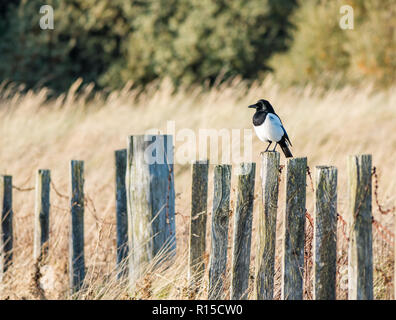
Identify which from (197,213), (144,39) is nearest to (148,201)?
(197,213)

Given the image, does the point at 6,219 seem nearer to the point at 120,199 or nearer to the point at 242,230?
the point at 120,199

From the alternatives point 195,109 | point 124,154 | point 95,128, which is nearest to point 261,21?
point 195,109

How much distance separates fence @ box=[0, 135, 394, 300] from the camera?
7.04ft

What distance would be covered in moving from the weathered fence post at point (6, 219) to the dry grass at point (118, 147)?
0.10m

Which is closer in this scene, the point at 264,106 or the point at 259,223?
the point at 259,223

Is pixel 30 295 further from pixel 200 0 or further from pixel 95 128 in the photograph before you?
pixel 200 0

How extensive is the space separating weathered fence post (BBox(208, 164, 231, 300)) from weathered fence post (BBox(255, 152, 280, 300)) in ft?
0.58

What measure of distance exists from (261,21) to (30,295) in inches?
579

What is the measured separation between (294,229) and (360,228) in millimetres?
296

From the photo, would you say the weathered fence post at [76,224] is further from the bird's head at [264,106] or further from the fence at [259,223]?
the bird's head at [264,106]

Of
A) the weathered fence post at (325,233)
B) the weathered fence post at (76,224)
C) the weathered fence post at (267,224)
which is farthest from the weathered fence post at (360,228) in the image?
the weathered fence post at (76,224)

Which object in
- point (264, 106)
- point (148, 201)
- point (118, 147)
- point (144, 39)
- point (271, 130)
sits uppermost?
point (144, 39)

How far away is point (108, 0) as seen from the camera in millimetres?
17859

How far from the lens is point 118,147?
7.34 meters
